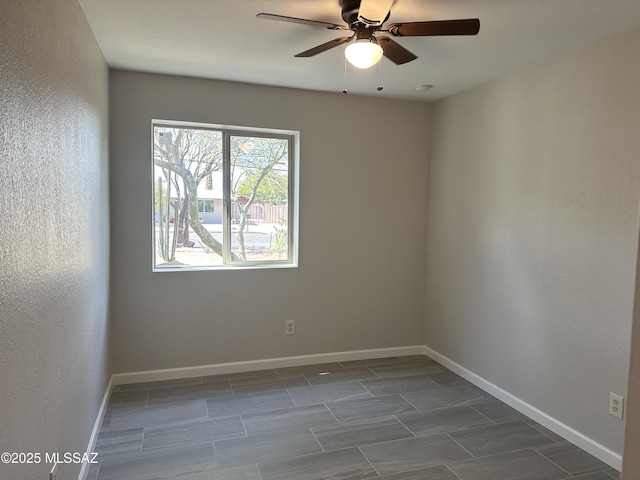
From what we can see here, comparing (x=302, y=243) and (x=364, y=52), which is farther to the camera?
(x=302, y=243)

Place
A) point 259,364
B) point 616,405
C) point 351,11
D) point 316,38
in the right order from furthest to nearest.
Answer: point 259,364
point 316,38
point 616,405
point 351,11

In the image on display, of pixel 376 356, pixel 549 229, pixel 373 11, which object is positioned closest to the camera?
pixel 373 11

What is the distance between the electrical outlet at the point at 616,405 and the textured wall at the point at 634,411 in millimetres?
2235

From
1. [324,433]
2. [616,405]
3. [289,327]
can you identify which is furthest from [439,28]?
[289,327]

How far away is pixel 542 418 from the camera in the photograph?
9.37 feet

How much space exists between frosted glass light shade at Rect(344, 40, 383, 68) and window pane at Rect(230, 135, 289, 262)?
180 centimetres

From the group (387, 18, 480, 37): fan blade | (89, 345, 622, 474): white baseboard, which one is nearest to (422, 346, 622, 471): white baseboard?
(89, 345, 622, 474): white baseboard

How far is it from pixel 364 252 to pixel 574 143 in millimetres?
1913

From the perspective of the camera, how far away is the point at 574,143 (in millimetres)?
2621

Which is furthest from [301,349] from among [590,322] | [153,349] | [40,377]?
[40,377]

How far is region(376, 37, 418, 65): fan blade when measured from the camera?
85.2 inches

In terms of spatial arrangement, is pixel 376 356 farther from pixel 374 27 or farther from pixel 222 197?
pixel 374 27

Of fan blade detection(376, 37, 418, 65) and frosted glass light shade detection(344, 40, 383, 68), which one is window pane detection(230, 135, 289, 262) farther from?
frosted glass light shade detection(344, 40, 383, 68)

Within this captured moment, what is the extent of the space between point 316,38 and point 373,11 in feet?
2.51
